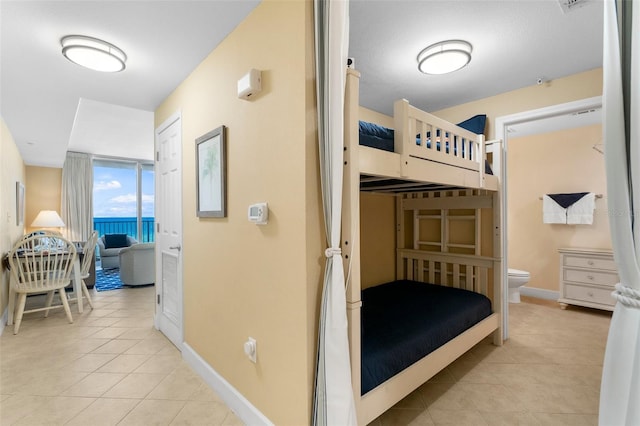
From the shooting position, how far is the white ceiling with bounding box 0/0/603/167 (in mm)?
1676

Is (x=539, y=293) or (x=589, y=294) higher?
(x=589, y=294)

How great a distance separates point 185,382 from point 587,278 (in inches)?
171

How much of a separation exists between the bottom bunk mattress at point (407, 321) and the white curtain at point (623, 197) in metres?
0.97

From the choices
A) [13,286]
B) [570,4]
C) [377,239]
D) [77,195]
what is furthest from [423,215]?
[77,195]

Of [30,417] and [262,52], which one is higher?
[262,52]

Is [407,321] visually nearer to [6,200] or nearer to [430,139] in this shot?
[430,139]

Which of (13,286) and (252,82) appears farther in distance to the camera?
(13,286)

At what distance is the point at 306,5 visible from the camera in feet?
4.39

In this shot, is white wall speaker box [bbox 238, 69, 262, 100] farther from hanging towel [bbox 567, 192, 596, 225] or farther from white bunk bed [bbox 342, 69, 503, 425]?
hanging towel [bbox 567, 192, 596, 225]

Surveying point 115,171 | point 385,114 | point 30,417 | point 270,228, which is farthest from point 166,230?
point 115,171

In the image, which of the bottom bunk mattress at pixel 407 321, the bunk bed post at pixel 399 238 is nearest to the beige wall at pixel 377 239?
the bunk bed post at pixel 399 238

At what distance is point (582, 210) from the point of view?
3861 millimetres

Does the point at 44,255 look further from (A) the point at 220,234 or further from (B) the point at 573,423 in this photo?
(B) the point at 573,423

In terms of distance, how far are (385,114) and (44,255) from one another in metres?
4.12
